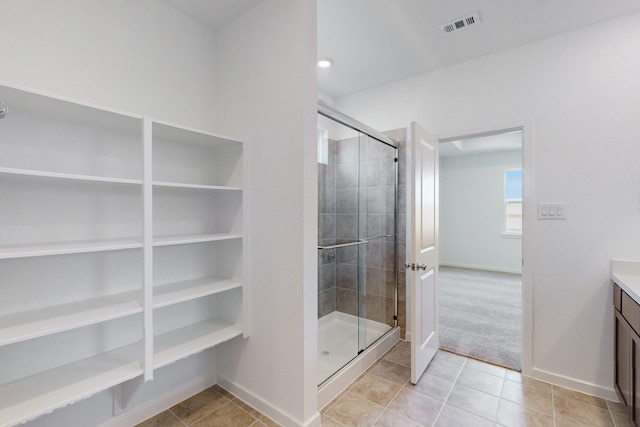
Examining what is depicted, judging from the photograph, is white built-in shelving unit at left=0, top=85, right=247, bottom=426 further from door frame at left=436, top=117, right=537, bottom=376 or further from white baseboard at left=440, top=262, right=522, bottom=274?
white baseboard at left=440, top=262, right=522, bottom=274

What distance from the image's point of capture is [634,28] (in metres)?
1.99

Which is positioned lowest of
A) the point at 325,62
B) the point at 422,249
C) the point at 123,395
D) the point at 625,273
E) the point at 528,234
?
the point at 123,395

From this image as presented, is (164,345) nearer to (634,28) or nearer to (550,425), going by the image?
(550,425)

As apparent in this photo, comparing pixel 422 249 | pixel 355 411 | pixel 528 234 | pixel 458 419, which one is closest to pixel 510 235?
pixel 528 234

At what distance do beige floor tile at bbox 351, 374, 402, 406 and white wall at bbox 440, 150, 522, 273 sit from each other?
5177 millimetres

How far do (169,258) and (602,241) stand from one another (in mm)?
2992

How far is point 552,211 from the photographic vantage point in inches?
87.9

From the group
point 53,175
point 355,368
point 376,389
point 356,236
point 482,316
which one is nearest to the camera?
point 53,175

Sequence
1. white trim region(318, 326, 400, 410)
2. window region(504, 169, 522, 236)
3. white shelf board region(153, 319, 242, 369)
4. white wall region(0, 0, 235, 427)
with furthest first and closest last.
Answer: window region(504, 169, 522, 236), white trim region(318, 326, 400, 410), white shelf board region(153, 319, 242, 369), white wall region(0, 0, 235, 427)

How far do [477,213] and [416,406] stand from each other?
18.4 ft

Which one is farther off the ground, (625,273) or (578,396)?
(625,273)

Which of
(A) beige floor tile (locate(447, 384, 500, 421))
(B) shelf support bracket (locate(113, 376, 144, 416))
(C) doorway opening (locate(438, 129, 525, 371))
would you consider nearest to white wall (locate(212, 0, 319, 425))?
(B) shelf support bracket (locate(113, 376, 144, 416))

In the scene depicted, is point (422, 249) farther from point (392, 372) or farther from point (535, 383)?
point (535, 383)

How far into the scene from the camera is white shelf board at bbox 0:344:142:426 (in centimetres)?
119
